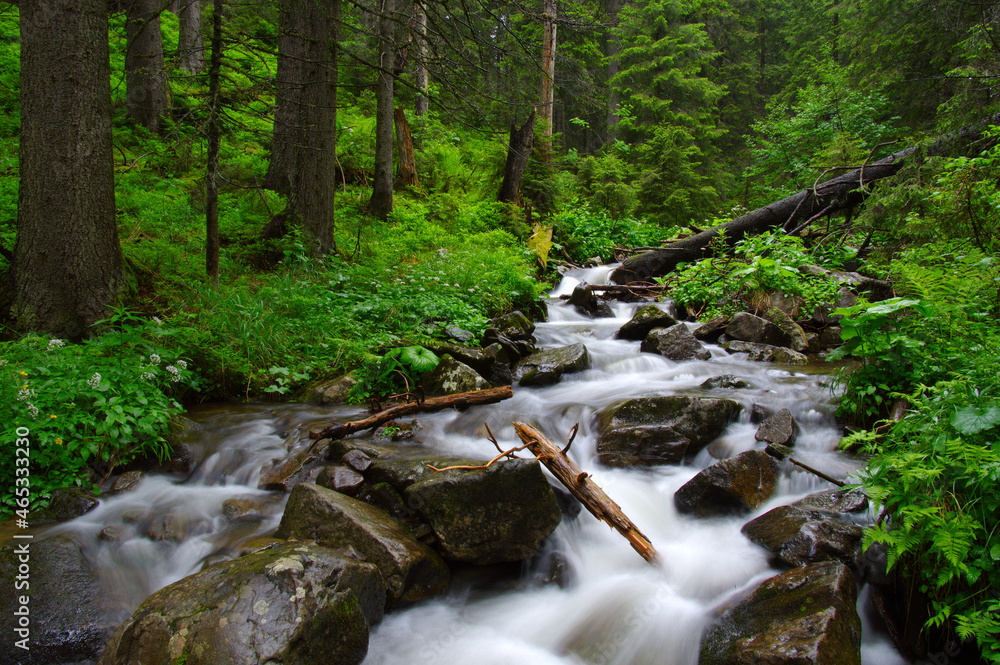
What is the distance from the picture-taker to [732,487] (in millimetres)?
4078

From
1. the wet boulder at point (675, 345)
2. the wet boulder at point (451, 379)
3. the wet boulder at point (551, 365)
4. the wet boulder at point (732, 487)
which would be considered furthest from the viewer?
the wet boulder at point (675, 345)

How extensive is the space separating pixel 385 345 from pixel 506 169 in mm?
8554

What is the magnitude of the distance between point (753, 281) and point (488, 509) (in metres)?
6.87

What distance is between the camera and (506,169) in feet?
43.9

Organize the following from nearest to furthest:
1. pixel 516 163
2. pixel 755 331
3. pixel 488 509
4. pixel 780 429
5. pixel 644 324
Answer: pixel 488 509 < pixel 780 429 < pixel 755 331 < pixel 644 324 < pixel 516 163

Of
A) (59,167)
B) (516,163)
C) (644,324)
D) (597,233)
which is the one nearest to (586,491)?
(644,324)

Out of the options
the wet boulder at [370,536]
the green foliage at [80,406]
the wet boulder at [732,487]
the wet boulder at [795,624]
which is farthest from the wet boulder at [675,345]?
the green foliage at [80,406]

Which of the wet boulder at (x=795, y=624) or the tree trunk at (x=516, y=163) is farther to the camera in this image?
the tree trunk at (x=516, y=163)

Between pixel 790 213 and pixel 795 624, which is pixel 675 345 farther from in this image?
pixel 790 213

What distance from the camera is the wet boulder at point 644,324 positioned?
8516mm

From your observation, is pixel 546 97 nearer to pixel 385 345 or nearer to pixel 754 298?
pixel 754 298

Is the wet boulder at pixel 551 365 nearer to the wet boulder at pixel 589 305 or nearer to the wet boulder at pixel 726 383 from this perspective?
the wet boulder at pixel 726 383

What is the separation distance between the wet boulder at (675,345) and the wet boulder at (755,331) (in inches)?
31.4

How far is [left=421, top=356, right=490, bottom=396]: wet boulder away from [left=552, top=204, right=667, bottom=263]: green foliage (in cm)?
852
